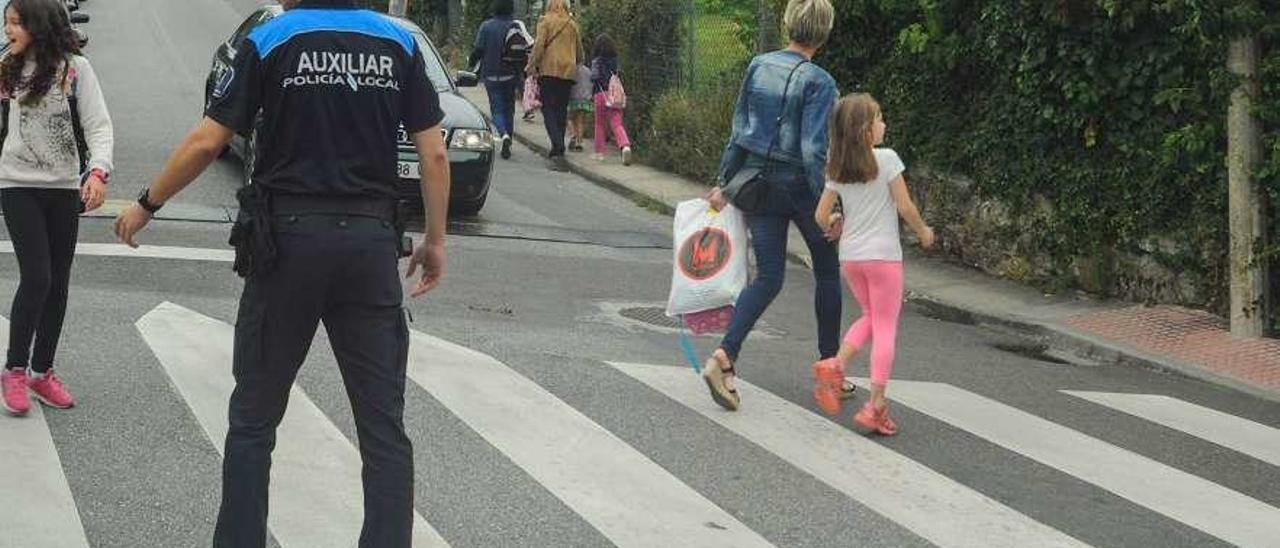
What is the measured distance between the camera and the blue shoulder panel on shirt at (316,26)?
16.2ft

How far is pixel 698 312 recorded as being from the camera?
27.4ft

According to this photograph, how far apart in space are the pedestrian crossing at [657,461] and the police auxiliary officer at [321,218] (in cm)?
84

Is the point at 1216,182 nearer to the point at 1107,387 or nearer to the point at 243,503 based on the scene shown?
the point at 1107,387

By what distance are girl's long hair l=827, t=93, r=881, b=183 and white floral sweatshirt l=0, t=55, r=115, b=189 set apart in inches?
113

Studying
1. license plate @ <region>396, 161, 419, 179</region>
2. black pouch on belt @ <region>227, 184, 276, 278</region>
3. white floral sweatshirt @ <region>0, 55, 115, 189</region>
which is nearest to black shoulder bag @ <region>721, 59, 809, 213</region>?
white floral sweatshirt @ <region>0, 55, 115, 189</region>

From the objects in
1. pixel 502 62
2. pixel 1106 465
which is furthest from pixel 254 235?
pixel 502 62

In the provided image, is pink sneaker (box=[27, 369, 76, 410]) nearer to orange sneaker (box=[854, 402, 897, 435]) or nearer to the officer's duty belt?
the officer's duty belt

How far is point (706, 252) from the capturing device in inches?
326

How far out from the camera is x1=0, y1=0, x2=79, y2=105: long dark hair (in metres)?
7.11

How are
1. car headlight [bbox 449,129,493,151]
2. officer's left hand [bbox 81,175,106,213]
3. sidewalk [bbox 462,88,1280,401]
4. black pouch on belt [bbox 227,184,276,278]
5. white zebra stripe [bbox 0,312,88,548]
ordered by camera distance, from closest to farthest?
black pouch on belt [bbox 227,184,276,278] → white zebra stripe [bbox 0,312,88,548] → officer's left hand [bbox 81,175,106,213] → sidewalk [bbox 462,88,1280,401] → car headlight [bbox 449,129,493,151]

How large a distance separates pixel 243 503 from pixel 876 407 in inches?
135

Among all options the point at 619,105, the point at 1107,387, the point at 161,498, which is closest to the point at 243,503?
the point at 161,498

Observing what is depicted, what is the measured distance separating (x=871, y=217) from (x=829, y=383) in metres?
0.73

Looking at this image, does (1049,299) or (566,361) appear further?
(1049,299)
